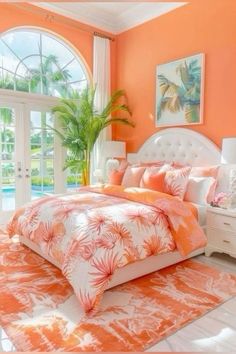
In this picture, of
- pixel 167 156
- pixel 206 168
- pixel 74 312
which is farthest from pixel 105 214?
pixel 167 156

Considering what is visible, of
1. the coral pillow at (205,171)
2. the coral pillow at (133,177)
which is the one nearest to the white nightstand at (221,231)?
the coral pillow at (205,171)

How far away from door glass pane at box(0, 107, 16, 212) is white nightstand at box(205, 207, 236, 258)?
305 cm

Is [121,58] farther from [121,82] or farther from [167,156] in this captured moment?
[167,156]

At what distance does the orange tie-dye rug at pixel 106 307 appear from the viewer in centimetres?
180

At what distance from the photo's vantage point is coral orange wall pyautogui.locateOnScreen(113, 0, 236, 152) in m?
3.68

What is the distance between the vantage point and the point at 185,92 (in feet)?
13.6

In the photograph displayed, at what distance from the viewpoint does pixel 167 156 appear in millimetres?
4383

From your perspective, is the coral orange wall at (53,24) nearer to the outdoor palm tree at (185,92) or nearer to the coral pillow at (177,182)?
the outdoor palm tree at (185,92)

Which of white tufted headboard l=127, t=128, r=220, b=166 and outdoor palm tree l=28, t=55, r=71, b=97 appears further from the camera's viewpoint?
outdoor palm tree l=28, t=55, r=71, b=97

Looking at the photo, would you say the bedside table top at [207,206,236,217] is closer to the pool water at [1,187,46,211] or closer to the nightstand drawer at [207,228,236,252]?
the nightstand drawer at [207,228,236,252]

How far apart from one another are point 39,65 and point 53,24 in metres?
0.69

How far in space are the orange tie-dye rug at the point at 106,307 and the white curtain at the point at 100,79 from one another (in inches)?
97.7

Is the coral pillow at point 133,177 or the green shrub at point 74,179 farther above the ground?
the coral pillow at point 133,177

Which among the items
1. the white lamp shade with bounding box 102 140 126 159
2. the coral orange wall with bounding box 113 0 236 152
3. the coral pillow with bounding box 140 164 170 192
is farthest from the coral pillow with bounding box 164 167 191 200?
the white lamp shade with bounding box 102 140 126 159
